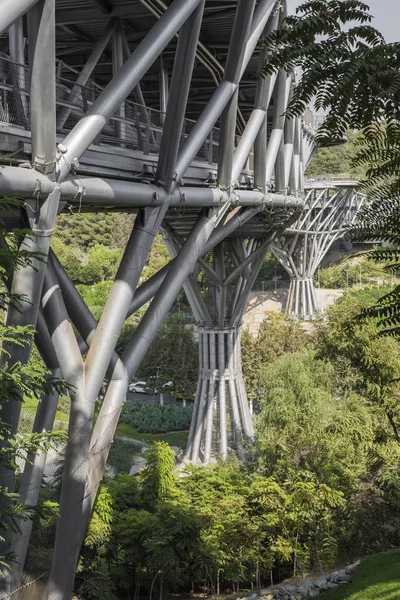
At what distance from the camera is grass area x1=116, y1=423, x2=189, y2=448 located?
2679 centimetres

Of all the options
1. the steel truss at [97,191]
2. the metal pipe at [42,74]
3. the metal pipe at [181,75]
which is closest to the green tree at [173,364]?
the steel truss at [97,191]

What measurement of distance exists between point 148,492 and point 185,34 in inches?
332

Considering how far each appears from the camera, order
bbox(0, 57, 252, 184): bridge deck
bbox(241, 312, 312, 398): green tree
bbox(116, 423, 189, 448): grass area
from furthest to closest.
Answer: bbox(241, 312, 312, 398): green tree → bbox(116, 423, 189, 448): grass area → bbox(0, 57, 252, 184): bridge deck

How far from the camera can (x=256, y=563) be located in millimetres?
11844

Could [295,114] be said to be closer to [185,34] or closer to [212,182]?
[185,34]

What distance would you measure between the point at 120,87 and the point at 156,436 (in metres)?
22.9

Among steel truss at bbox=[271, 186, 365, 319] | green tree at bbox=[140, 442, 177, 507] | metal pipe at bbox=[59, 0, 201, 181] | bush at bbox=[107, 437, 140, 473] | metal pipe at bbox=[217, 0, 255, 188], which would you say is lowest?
green tree at bbox=[140, 442, 177, 507]

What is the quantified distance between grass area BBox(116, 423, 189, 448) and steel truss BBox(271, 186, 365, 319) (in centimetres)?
1735

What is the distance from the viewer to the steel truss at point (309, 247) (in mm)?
43375

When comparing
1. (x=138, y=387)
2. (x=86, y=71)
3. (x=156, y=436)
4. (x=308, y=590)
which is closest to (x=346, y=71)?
(x=86, y=71)

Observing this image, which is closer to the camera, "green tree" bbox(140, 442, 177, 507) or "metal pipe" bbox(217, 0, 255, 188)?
"metal pipe" bbox(217, 0, 255, 188)

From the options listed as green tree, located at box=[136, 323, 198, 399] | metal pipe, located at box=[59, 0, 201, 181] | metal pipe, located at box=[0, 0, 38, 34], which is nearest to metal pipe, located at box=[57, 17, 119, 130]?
metal pipe, located at box=[59, 0, 201, 181]

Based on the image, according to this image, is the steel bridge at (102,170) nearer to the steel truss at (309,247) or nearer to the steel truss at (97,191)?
the steel truss at (97,191)

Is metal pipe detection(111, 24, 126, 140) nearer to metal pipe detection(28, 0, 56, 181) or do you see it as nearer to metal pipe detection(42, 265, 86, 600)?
metal pipe detection(42, 265, 86, 600)
